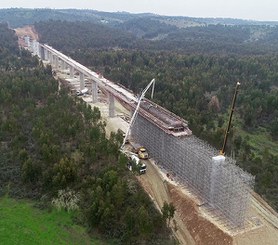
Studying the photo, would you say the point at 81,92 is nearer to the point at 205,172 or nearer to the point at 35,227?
the point at 35,227

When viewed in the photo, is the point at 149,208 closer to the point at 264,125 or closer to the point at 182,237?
the point at 182,237

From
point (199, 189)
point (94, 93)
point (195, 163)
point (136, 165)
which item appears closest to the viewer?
point (199, 189)

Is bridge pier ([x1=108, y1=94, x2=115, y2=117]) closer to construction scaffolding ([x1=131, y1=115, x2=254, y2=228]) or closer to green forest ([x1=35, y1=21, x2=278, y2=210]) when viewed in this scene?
green forest ([x1=35, y1=21, x2=278, y2=210])

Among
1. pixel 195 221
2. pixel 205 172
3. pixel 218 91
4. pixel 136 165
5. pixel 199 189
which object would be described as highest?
pixel 205 172

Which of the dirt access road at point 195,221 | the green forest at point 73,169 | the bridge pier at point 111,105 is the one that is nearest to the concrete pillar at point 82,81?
the green forest at point 73,169

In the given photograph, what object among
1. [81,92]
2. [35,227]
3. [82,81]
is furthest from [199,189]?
[82,81]

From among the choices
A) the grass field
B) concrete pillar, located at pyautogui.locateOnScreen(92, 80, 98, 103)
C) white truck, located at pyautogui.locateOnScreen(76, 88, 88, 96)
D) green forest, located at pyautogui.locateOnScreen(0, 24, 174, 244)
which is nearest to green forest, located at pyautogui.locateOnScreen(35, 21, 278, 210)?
white truck, located at pyautogui.locateOnScreen(76, 88, 88, 96)

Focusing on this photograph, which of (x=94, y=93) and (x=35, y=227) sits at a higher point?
(x=35, y=227)
